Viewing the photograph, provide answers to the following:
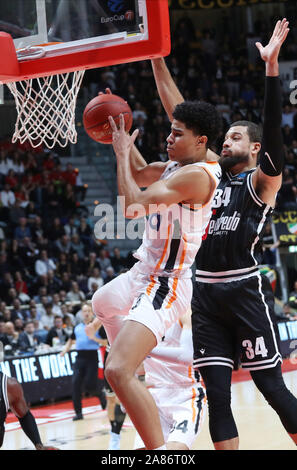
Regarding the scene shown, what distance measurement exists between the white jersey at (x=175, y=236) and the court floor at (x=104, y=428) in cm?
282

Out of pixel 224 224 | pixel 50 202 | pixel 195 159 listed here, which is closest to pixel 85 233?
pixel 50 202

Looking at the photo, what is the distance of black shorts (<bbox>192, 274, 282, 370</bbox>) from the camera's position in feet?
16.2

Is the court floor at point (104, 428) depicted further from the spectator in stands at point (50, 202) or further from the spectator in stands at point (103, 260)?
the spectator in stands at point (50, 202)

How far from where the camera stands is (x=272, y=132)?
15.7 feet

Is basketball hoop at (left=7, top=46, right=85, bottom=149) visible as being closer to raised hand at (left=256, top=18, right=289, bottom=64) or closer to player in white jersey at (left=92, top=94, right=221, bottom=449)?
player in white jersey at (left=92, top=94, right=221, bottom=449)

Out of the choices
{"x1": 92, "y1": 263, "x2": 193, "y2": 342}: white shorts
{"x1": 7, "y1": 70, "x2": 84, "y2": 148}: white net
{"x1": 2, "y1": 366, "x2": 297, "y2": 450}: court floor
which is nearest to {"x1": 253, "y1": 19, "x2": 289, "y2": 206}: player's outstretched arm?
{"x1": 92, "y1": 263, "x2": 193, "y2": 342}: white shorts

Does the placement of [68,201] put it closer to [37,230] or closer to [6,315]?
[37,230]

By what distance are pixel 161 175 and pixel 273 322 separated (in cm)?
123

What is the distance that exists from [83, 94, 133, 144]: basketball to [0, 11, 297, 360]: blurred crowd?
7079mm

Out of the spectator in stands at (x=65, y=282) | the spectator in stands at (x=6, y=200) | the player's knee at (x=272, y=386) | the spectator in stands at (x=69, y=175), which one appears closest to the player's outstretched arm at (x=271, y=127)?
the player's knee at (x=272, y=386)
